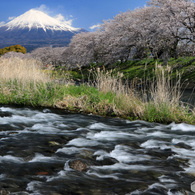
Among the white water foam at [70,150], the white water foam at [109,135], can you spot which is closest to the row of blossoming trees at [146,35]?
the white water foam at [109,135]

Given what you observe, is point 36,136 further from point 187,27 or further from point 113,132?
point 187,27

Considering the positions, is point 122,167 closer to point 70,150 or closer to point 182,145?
point 70,150

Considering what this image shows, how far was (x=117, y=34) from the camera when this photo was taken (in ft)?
89.1

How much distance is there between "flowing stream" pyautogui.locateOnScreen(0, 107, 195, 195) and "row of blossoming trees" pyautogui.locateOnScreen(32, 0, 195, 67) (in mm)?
6731

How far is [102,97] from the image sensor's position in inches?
333

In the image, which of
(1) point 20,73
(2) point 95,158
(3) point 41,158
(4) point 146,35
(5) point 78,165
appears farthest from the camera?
(4) point 146,35

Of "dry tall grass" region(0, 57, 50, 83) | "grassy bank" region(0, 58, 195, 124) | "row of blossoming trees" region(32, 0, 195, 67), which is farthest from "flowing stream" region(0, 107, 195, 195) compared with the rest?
"row of blossoming trees" region(32, 0, 195, 67)

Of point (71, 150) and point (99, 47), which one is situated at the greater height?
point (99, 47)

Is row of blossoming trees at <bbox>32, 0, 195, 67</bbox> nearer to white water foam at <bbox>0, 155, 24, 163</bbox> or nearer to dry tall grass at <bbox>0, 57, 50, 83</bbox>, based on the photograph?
dry tall grass at <bbox>0, 57, 50, 83</bbox>

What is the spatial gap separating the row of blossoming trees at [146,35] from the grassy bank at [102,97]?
321cm

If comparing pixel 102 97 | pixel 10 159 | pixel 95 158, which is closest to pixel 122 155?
pixel 95 158

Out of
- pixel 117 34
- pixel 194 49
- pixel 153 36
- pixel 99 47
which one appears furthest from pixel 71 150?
pixel 99 47

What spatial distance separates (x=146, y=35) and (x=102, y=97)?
16.6 metres

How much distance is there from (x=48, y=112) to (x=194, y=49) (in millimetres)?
14486
